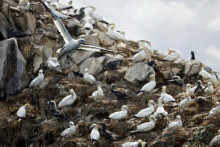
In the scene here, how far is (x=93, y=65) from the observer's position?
1117 inches

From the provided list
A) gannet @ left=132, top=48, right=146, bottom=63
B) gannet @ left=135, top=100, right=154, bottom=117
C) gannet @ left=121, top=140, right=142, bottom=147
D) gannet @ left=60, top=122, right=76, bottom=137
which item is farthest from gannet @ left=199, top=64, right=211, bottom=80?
gannet @ left=60, top=122, right=76, bottom=137

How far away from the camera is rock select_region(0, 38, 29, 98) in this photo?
26406 millimetres

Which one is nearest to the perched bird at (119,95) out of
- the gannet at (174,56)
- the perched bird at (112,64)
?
the perched bird at (112,64)

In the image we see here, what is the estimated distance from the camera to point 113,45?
102 ft

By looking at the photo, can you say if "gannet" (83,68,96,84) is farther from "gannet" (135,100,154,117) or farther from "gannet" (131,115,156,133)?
"gannet" (131,115,156,133)

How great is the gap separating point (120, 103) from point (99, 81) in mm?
2909

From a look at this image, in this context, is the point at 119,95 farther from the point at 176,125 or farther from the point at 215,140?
the point at 215,140

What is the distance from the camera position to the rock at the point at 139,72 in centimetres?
2728

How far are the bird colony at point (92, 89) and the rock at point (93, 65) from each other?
0.05m

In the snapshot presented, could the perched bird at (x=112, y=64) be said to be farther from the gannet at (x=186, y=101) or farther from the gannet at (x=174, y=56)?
the gannet at (x=186, y=101)

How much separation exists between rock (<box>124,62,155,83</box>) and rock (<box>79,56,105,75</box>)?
1545mm

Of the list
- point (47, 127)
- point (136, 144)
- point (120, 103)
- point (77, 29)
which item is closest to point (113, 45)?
point (77, 29)

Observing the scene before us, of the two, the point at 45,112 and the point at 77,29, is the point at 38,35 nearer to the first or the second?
the point at 77,29

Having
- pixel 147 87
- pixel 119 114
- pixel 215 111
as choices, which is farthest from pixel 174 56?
pixel 215 111
